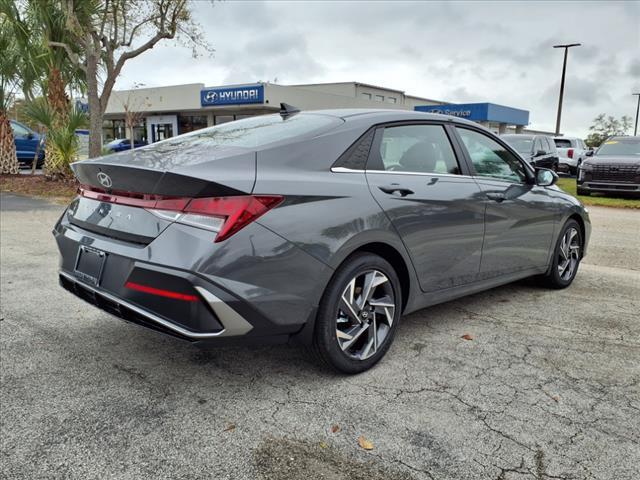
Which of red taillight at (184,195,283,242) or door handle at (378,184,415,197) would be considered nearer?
red taillight at (184,195,283,242)

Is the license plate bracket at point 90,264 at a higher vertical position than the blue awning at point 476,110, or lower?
lower

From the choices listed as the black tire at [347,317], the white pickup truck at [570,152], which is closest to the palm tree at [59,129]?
the black tire at [347,317]

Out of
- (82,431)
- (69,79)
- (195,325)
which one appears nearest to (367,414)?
(195,325)

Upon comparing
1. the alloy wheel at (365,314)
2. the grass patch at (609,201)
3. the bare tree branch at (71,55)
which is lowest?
the alloy wheel at (365,314)

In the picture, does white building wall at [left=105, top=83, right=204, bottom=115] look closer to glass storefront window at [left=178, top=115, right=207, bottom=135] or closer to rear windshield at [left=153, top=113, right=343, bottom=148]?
glass storefront window at [left=178, top=115, right=207, bottom=135]

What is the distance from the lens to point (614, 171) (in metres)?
13.8

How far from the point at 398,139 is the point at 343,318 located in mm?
1247

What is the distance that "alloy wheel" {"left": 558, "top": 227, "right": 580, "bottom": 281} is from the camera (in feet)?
16.7

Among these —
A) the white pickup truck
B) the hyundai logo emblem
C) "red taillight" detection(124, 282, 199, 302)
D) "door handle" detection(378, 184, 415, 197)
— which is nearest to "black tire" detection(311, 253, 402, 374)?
"door handle" detection(378, 184, 415, 197)

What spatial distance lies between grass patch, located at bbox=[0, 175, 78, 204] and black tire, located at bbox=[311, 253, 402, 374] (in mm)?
10019

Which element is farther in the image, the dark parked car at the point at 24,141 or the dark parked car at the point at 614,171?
the dark parked car at the point at 24,141

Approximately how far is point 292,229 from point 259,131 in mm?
998

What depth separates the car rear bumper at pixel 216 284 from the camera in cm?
252

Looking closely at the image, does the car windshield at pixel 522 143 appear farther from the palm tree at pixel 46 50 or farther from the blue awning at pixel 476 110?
the blue awning at pixel 476 110
